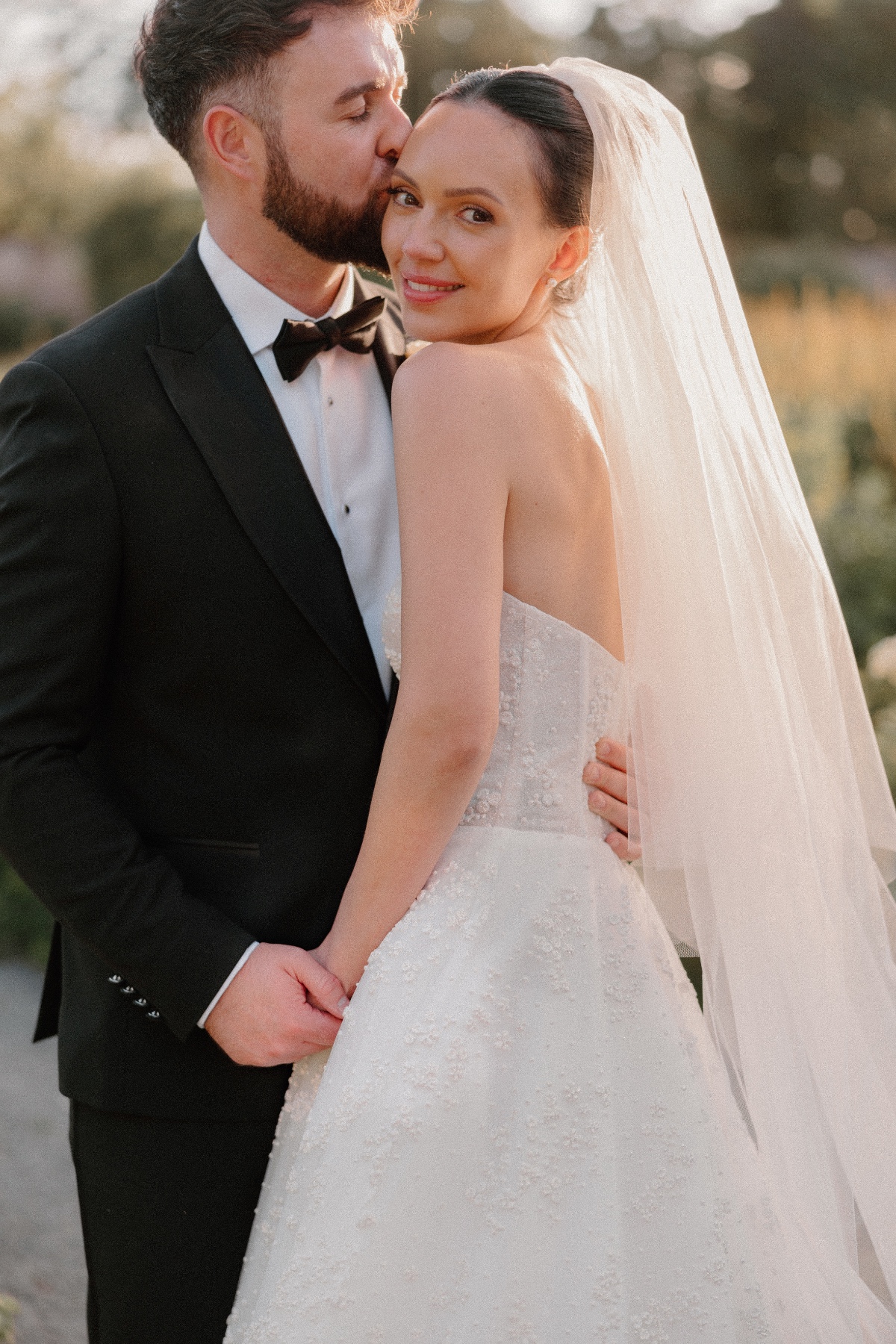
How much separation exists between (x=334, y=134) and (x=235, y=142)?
0.62 feet

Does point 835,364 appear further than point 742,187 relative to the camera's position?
No

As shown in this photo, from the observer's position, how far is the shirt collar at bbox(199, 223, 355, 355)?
226 centimetres

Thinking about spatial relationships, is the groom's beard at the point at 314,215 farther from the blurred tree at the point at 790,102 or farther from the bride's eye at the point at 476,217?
the blurred tree at the point at 790,102

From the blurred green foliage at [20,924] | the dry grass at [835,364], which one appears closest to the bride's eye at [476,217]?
the blurred green foliage at [20,924]

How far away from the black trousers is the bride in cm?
9

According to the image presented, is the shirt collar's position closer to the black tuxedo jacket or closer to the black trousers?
the black tuxedo jacket

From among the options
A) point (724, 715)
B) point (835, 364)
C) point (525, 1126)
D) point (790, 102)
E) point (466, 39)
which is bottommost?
A: point (525, 1126)

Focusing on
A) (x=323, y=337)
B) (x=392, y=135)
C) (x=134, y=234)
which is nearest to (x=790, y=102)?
(x=134, y=234)

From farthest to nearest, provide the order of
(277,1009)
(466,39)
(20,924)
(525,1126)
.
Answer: (466,39)
(20,924)
(277,1009)
(525,1126)

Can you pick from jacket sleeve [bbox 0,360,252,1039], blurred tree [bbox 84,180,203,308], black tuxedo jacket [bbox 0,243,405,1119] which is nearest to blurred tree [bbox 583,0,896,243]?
blurred tree [bbox 84,180,203,308]

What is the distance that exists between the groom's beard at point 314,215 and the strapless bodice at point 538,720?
0.70 meters

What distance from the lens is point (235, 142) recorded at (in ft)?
7.38

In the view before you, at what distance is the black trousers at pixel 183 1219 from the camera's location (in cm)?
212

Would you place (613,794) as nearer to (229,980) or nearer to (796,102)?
(229,980)
